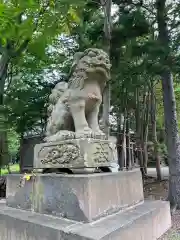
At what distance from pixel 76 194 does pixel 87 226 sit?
34cm

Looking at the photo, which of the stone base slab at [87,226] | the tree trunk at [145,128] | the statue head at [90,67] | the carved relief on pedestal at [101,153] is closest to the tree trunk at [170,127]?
the stone base slab at [87,226]

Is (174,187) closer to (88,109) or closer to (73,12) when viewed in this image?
(88,109)

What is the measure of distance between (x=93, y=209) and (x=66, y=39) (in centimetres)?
620

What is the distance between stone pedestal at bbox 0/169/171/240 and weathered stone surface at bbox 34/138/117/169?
172mm

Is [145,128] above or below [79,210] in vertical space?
above

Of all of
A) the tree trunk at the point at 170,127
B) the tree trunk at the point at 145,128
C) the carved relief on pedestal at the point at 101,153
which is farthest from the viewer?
the tree trunk at the point at 145,128

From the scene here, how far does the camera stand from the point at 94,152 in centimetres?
272

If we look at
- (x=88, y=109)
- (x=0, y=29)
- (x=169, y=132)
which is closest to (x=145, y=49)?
(x=169, y=132)

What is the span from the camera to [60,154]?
9.30ft

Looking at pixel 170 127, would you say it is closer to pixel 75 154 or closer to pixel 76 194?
pixel 75 154

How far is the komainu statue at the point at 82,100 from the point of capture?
9.43 ft

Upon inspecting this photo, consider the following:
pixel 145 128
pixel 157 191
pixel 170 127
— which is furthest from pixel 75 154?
pixel 145 128

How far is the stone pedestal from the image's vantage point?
2.22 meters

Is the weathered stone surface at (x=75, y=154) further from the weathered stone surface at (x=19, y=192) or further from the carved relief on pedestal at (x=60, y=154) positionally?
the weathered stone surface at (x=19, y=192)
